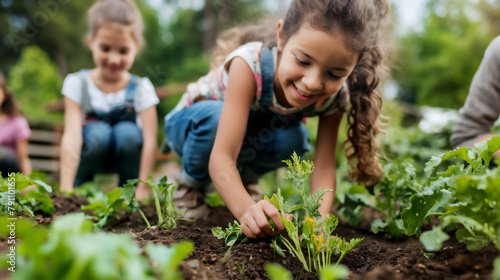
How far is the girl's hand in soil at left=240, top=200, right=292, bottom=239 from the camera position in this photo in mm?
1404

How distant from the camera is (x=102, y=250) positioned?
69 cm

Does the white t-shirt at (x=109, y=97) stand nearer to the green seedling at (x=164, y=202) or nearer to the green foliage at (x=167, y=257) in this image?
the green seedling at (x=164, y=202)

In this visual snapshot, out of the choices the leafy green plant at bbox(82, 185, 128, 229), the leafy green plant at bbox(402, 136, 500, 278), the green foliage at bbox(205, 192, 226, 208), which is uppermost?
the leafy green plant at bbox(402, 136, 500, 278)

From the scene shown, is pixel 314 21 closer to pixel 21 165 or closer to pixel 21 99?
pixel 21 165

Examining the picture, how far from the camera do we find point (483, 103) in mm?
2451

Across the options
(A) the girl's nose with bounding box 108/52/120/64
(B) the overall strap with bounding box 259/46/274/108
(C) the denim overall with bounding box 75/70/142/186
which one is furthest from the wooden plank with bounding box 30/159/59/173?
(B) the overall strap with bounding box 259/46/274/108

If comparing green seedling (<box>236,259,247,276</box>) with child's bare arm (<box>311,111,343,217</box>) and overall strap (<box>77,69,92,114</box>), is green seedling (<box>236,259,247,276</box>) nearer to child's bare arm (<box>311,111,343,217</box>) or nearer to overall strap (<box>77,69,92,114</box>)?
child's bare arm (<box>311,111,343,217</box>)

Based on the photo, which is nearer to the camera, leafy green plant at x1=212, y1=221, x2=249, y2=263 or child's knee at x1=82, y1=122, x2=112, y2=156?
leafy green plant at x1=212, y1=221, x2=249, y2=263

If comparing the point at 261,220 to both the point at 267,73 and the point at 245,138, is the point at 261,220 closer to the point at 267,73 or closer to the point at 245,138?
the point at 267,73

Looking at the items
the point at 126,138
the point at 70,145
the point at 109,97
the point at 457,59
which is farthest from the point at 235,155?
the point at 457,59

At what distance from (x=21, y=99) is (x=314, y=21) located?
9334 mm

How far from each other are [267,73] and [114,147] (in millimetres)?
1689

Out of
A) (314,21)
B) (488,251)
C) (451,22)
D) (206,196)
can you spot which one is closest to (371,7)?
(314,21)

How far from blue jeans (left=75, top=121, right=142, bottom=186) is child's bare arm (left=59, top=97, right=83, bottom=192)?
74 mm
